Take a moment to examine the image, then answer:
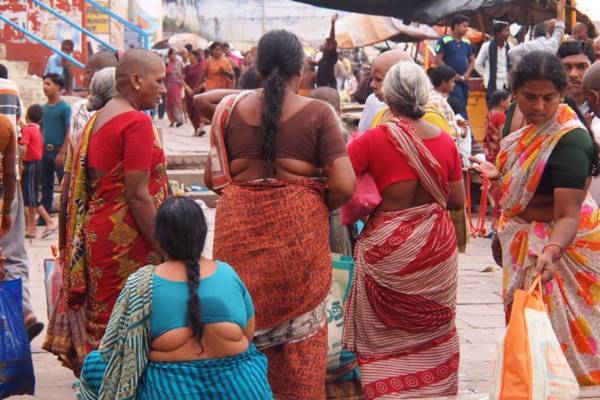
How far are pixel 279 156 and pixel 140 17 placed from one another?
107 feet

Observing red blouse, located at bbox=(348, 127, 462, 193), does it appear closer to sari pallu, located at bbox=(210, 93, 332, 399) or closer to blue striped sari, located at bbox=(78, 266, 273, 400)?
sari pallu, located at bbox=(210, 93, 332, 399)

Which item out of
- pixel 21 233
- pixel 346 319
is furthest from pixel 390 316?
pixel 21 233

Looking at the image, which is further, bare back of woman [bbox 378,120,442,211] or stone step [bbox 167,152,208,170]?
stone step [bbox 167,152,208,170]

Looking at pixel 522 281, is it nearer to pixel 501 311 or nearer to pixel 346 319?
pixel 346 319

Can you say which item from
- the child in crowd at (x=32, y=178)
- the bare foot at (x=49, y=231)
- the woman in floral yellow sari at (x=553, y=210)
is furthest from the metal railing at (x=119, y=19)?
the woman in floral yellow sari at (x=553, y=210)

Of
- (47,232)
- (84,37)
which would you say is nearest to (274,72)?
(47,232)

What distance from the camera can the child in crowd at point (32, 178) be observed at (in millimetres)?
11406

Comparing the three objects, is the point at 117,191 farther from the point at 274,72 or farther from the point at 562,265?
the point at 562,265

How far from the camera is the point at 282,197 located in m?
4.44

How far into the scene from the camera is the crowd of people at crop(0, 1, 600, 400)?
372 cm

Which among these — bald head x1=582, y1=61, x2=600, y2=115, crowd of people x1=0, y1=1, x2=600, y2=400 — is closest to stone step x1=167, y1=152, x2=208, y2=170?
crowd of people x1=0, y1=1, x2=600, y2=400

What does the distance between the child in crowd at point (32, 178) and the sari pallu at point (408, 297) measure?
687 cm

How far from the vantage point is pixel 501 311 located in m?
8.03

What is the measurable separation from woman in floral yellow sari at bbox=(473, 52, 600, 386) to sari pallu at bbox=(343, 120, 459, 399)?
312 millimetres
